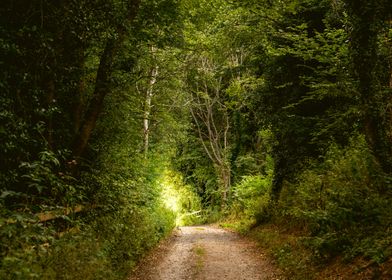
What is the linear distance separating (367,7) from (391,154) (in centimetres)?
367

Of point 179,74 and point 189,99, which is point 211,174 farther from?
point 179,74

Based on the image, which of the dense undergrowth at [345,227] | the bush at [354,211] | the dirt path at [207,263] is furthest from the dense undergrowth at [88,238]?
the bush at [354,211]

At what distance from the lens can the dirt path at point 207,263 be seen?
11.2 meters

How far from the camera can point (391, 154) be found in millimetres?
9383

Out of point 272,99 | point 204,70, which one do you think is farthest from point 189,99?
point 272,99

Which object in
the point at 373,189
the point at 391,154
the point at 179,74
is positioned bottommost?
the point at 373,189

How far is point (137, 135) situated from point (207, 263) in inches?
217

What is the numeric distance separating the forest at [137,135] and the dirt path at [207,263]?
0.59 m

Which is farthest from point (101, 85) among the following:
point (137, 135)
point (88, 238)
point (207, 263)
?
point (207, 263)

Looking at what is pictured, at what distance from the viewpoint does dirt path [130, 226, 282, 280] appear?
1121 cm

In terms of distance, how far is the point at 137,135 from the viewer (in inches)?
586

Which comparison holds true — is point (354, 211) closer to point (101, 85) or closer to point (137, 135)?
point (101, 85)

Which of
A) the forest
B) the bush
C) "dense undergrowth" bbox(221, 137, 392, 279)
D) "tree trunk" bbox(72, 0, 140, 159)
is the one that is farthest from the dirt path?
"tree trunk" bbox(72, 0, 140, 159)

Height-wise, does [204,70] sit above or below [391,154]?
above
